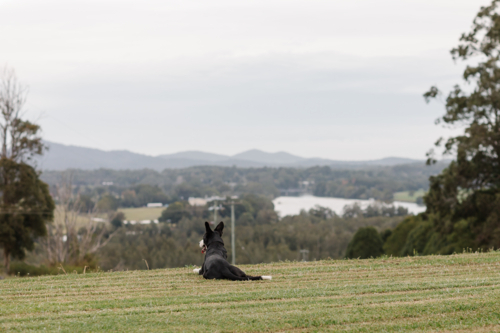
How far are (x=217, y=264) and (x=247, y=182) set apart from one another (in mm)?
170784

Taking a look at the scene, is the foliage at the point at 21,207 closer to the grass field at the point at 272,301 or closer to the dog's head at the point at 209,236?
the grass field at the point at 272,301

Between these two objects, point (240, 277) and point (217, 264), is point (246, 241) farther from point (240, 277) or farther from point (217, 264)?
point (240, 277)

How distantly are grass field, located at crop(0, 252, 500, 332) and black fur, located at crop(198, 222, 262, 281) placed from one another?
0.21 meters

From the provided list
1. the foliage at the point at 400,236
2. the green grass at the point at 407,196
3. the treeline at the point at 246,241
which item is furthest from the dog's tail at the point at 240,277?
the green grass at the point at 407,196

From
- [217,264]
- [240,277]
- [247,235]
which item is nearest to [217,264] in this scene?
[217,264]

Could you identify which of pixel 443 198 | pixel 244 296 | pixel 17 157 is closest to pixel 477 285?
pixel 244 296

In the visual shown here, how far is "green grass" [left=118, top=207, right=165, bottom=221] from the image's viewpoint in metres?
119

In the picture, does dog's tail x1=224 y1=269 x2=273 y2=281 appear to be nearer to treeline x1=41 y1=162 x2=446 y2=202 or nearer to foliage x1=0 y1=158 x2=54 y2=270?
foliage x1=0 y1=158 x2=54 y2=270

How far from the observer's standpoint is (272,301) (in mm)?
7016

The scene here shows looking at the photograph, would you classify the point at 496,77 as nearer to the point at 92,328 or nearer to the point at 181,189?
the point at 92,328

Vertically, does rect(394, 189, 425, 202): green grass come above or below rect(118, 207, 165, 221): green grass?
above

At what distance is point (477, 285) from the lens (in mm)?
7750

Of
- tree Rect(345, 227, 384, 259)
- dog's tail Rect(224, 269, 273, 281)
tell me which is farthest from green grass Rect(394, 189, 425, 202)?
dog's tail Rect(224, 269, 273, 281)

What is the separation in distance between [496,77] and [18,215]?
31.3 m
